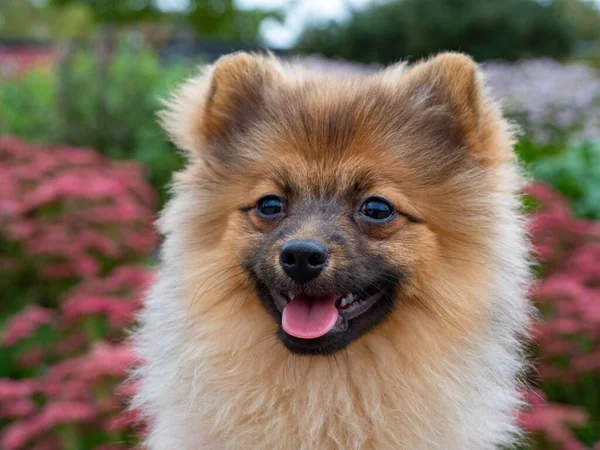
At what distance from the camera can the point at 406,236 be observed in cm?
303

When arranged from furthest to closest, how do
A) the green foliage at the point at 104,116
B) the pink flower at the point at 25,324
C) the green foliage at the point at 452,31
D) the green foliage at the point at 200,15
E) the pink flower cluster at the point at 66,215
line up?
1. the green foliage at the point at 200,15
2. the green foliage at the point at 452,31
3. the green foliage at the point at 104,116
4. the pink flower cluster at the point at 66,215
5. the pink flower at the point at 25,324

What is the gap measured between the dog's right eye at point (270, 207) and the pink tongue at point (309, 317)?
0.39m

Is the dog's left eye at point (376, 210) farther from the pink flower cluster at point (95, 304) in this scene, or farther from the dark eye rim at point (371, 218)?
the pink flower cluster at point (95, 304)

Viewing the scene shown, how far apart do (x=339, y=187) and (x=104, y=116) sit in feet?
26.2

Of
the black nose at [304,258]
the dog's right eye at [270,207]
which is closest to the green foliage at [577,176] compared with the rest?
the dog's right eye at [270,207]

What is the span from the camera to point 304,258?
9.07ft

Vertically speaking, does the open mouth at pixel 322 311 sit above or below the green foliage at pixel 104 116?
above

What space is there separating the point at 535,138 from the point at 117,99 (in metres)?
6.46

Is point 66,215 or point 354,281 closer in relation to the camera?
point 354,281

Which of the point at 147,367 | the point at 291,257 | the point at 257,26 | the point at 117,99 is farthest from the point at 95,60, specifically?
the point at 257,26

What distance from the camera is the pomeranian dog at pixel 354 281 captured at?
2.99 m

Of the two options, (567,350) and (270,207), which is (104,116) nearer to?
(567,350)

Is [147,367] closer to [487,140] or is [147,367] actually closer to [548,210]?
[487,140]

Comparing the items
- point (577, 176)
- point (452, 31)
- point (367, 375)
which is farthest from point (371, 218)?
point (452, 31)
